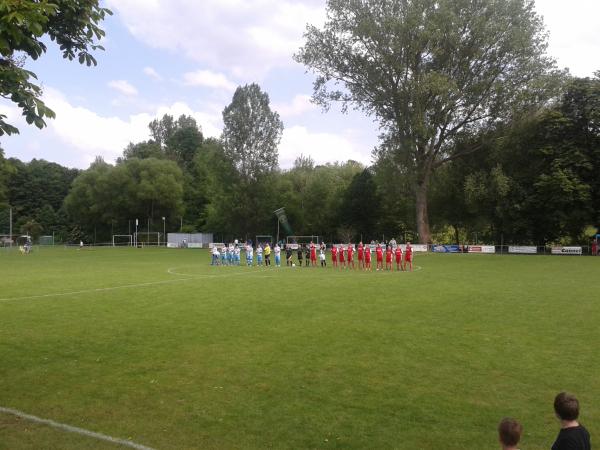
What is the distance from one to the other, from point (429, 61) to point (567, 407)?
42.2m

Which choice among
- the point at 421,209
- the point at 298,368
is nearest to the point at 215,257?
the point at 421,209

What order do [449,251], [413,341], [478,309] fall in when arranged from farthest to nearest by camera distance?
[449,251], [478,309], [413,341]

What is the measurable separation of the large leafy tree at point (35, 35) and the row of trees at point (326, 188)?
48.4 inches

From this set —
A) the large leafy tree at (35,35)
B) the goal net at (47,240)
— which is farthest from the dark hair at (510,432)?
the goal net at (47,240)

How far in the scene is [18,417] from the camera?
19.8ft

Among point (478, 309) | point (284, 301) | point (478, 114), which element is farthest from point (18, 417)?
point (478, 114)

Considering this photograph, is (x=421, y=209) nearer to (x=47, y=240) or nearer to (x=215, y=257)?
(x=215, y=257)

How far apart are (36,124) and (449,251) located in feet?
150

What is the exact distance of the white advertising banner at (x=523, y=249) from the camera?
45031mm

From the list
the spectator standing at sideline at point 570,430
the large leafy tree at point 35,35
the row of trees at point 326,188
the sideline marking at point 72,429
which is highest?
the row of trees at point 326,188

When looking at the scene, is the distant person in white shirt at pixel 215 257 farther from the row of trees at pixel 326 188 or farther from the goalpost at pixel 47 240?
the goalpost at pixel 47 240

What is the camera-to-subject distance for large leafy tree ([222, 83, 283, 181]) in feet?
206

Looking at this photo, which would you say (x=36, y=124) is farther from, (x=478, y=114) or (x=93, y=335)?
(x=478, y=114)

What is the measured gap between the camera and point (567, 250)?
4319 centimetres
